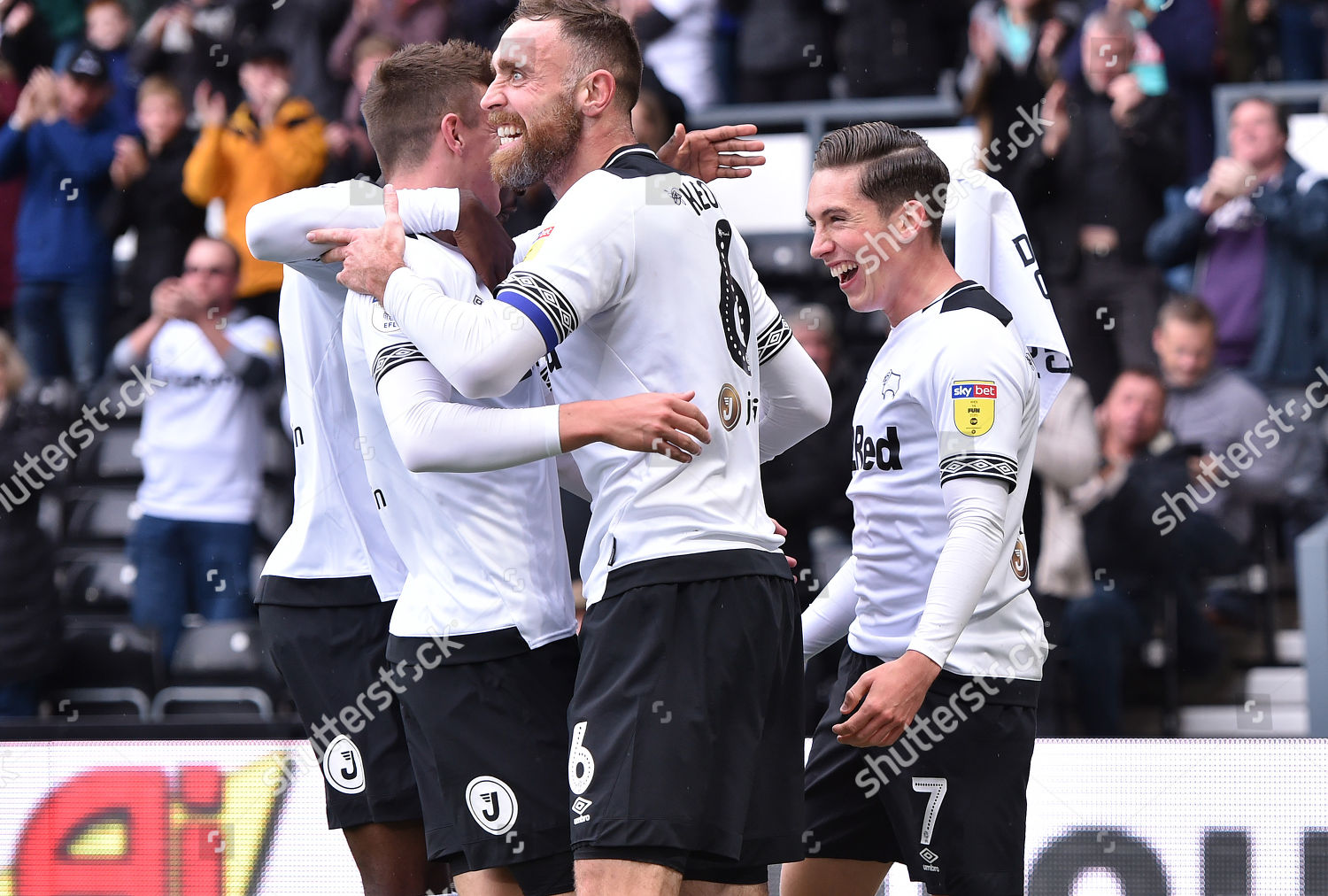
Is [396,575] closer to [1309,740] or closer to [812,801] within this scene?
[812,801]

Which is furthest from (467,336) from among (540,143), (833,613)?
(833,613)

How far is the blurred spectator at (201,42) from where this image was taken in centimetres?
862

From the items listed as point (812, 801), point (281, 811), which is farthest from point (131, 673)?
point (812, 801)

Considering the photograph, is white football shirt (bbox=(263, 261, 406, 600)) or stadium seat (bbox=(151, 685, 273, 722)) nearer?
white football shirt (bbox=(263, 261, 406, 600))

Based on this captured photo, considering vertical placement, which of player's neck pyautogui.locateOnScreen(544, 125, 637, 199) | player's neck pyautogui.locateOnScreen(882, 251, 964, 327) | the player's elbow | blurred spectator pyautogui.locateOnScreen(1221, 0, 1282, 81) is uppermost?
blurred spectator pyautogui.locateOnScreen(1221, 0, 1282, 81)

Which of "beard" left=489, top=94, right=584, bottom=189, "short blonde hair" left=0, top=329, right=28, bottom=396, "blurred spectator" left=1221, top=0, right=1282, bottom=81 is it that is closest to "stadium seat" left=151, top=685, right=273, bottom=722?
"short blonde hair" left=0, top=329, right=28, bottom=396

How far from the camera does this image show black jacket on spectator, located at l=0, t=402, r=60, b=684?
720 cm

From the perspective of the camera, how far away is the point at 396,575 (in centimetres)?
360

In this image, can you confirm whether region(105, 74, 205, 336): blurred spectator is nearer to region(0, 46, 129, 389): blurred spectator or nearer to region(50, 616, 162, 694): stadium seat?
region(0, 46, 129, 389): blurred spectator

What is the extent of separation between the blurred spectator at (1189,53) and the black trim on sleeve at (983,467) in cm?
513

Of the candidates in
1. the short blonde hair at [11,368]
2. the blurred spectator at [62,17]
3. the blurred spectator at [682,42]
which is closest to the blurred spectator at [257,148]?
the short blonde hair at [11,368]

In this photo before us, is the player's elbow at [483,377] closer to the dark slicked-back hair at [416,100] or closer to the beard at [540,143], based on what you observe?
the beard at [540,143]

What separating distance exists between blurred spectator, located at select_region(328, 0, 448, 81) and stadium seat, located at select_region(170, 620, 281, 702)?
327 cm

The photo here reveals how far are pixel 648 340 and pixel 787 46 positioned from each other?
571 centimetres
